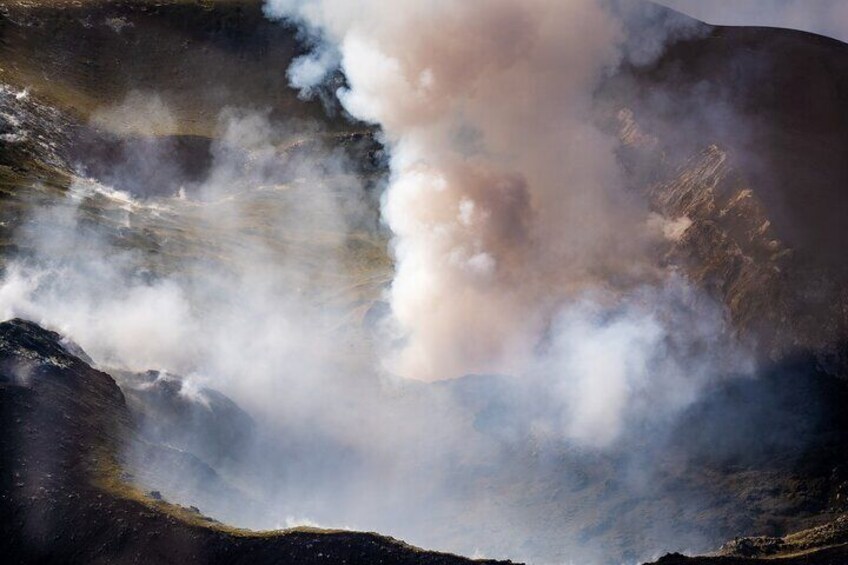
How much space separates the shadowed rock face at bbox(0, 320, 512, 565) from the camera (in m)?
29.1

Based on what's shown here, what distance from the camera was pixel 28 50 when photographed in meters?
107

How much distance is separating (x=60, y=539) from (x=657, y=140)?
47.5 meters

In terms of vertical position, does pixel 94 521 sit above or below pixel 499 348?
below

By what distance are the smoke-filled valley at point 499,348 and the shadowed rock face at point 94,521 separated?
11cm

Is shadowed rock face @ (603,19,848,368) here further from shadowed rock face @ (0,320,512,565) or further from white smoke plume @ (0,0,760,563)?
shadowed rock face @ (0,320,512,565)

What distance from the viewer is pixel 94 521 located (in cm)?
2997

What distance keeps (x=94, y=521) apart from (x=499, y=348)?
28.9m

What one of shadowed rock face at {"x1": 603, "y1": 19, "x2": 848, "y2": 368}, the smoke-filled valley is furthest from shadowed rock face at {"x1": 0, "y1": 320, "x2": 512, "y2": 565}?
shadowed rock face at {"x1": 603, "y1": 19, "x2": 848, "y2": 368}

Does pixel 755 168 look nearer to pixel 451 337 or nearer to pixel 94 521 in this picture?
pixel 451 337

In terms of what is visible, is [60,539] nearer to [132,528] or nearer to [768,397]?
[132,528]

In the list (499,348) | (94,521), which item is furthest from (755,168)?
(94,521)

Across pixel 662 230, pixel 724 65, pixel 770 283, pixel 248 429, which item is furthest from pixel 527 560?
pixel 724 65

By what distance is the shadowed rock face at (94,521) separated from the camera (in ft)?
95.6

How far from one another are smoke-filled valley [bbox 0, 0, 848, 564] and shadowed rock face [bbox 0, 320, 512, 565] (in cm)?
11
